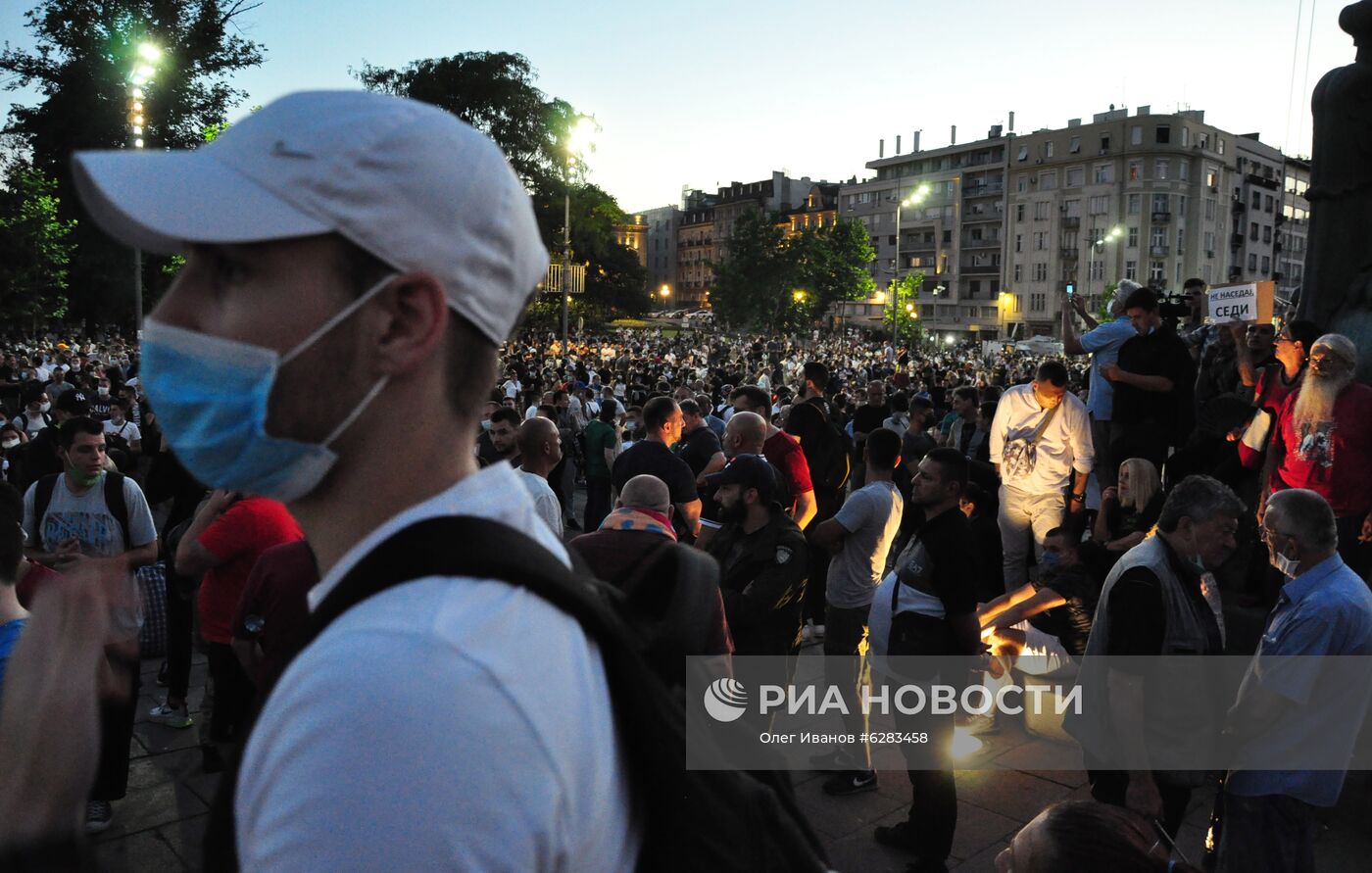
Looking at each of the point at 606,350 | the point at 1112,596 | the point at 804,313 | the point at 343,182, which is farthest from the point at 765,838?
the point at 804,313

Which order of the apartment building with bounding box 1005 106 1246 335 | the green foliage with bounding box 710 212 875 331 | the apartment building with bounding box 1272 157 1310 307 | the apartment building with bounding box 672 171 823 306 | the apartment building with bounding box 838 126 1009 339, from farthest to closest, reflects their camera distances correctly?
1. the apartment building with bounding box 672 171 823 306
2. the apartment building with bounding box 1272 157 1310 307
3. the apartment building with bounding box 838 126 1009 339
4. the apartment building with bounding box 1005 106 1246 335
5. the green foliage with bounding box 710 212 875 331

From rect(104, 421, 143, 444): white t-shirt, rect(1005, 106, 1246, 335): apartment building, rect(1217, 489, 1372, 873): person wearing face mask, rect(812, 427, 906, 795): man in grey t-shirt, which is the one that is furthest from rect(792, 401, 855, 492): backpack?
rect(1005, 106, 1246, 335): apartment building

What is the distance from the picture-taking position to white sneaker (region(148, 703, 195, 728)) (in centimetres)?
610

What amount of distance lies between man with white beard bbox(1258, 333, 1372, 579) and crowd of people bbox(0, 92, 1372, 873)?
0.7 inches

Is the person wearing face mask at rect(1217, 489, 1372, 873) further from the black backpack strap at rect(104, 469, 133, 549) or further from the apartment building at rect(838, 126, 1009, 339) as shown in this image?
the apartment building at rect(838, 126, 1009, 339)

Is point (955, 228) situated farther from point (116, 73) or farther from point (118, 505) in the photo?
point (118, 505)

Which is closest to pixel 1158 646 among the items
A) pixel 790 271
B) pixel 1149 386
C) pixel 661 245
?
pixel 1149 386

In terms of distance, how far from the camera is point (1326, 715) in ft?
11.4

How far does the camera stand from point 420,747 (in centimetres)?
72

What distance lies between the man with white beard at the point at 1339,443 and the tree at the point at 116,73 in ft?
142

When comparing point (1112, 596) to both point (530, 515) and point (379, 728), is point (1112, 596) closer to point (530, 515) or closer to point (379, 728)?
point (530, 515)

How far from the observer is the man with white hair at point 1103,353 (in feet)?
25.8

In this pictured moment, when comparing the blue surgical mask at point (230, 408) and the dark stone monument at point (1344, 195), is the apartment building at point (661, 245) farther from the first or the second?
the blue surgical mask at point (230, 408)

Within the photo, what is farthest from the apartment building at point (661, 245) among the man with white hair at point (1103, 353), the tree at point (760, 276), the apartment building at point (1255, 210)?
the man with white hair at point (1103, 353)
